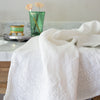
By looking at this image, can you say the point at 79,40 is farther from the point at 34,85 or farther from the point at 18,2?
the point at 18,2

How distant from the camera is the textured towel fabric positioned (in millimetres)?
521

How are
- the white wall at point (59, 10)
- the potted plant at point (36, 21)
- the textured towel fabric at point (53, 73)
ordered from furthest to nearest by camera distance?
the white wall at point (59, 10) < the potted plant at point (36, 21) < the textured towel fabric at point (53, 73)

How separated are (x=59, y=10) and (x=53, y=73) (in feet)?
2.27

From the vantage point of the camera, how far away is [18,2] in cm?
112

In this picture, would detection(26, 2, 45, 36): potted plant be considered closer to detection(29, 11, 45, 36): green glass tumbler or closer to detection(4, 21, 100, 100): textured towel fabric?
detection(29, 11, 45, 36): green glass tumbler

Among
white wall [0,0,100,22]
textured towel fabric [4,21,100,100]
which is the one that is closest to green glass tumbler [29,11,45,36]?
white wall [0,0,100,22]

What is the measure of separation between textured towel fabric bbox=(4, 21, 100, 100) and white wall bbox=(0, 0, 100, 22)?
21.8 inches

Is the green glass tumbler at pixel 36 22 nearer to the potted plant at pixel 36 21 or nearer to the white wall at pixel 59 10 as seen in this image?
the potted plant at pixel 36 21

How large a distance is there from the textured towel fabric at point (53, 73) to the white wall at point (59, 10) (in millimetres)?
553

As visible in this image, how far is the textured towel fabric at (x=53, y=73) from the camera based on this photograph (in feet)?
1.71

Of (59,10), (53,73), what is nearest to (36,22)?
(59,10)

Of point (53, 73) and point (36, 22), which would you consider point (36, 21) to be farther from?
point (53, 73)

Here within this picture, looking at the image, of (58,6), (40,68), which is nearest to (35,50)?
(40,68)

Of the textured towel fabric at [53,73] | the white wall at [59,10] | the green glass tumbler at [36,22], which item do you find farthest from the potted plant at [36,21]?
the textured towel fabric at [53,73]
